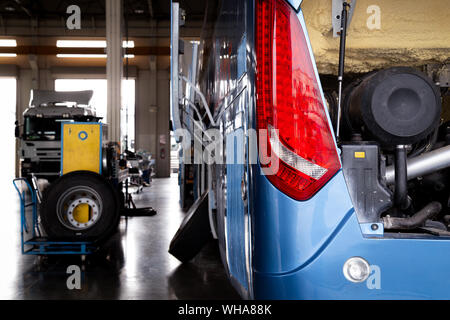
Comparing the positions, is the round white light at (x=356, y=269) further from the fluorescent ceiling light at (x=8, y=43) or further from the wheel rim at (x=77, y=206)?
the fluorescent ceiling light at (x=8, y=43)

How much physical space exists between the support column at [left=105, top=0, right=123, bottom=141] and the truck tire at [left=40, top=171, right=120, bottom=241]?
603 cm

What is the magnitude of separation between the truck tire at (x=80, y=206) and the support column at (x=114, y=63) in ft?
19.8

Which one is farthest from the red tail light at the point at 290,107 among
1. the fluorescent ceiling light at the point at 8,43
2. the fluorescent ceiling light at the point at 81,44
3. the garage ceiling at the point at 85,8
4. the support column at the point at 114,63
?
the fluorescent ceiling light at the point at 8,43

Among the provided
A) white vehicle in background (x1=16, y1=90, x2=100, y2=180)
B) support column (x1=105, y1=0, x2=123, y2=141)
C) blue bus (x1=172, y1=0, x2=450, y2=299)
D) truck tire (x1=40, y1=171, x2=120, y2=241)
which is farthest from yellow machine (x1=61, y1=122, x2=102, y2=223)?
support column (x1=105, y1=0, x2=123, y2=141)

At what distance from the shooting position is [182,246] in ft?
13.3

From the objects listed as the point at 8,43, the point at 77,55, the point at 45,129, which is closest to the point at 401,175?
the point at 45,129

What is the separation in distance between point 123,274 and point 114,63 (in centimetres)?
738

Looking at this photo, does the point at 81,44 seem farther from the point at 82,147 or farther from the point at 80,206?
the point at 80,206

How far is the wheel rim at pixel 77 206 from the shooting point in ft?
14.6

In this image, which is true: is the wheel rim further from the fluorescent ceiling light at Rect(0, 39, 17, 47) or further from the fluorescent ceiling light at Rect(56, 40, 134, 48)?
the fluorescent ceiling light at Rect(0, 39, 17, 47)

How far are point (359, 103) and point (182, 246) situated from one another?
2991mm

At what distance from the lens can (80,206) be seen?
4.58m

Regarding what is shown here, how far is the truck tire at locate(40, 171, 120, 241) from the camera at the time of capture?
4.40 meters
